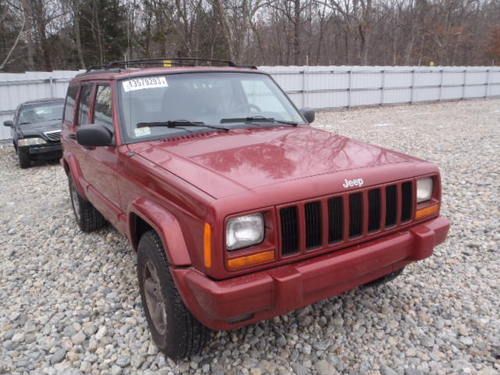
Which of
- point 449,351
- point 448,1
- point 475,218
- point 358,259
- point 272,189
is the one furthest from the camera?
point 448,1

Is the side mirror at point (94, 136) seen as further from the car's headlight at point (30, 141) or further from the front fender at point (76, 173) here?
the car's headlight at point (30, 141)

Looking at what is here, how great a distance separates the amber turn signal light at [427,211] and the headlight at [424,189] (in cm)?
6

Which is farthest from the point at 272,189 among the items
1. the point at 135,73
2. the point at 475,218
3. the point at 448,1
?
the point at 448,1

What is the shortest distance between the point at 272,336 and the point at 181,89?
2103 millimetres

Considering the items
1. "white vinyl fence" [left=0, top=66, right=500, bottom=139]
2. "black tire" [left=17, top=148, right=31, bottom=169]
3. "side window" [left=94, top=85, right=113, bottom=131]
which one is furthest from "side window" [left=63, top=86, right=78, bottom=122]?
"white vinyl fence" [left=0, top=66, right=500, bottom=139]

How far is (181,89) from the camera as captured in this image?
3.54 metres

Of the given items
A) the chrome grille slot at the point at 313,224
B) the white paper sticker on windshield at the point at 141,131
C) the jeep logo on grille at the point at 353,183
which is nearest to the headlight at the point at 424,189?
the jeep logo on grille at the point at 353,183

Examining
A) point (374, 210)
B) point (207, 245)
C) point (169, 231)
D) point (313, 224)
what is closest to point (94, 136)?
point (169, 231)

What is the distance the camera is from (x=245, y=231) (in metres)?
2.24

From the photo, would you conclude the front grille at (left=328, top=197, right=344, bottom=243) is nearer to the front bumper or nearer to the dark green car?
the front bumper

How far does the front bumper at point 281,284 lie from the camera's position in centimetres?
215

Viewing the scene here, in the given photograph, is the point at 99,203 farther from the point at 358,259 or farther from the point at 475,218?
the point at 475,218

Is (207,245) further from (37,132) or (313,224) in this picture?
(37,132)

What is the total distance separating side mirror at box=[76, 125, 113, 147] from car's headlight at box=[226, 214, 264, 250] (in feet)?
5.14
